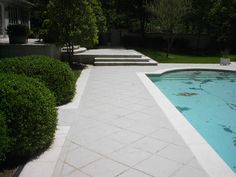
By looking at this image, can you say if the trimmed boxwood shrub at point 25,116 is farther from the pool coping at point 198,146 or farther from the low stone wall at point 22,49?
the low stone wall at point 22,49

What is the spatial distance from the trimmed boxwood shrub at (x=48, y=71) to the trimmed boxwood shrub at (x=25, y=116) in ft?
6.89

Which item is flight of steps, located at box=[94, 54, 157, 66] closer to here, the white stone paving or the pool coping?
Result: the white stone paving

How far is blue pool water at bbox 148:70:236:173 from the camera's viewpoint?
6015 mm

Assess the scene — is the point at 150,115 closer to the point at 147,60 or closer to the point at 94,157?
the point at 94,157

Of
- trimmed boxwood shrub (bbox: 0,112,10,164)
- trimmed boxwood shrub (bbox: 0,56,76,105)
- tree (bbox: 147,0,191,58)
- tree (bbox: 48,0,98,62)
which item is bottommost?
trimmed boxwood shrub (bbox: 0,112,10,164)

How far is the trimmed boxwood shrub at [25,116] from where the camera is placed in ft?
11.7

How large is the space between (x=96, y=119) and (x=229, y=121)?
11.9 feet

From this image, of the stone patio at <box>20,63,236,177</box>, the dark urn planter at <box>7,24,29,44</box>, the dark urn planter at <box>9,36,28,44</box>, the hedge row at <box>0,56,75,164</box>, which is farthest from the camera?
the dark urn planter at <box>9,36,28,44</box>

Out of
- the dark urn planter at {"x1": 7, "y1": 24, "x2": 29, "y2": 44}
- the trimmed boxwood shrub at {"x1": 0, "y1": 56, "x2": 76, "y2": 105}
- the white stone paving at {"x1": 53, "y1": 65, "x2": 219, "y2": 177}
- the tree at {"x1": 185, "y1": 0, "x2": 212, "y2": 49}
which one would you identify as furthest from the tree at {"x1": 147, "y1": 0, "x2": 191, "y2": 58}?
the trimmed boxwood shrub at {"x1": 0, "y1": 56, "x2": 76, "y2": 105}

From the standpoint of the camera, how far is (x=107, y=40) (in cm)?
2789

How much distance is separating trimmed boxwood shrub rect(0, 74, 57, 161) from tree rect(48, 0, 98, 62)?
870 cm

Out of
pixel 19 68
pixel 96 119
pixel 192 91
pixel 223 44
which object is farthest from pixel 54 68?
pixel 223 44

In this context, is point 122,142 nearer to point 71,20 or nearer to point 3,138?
point 3,138

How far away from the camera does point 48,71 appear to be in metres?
6.50
